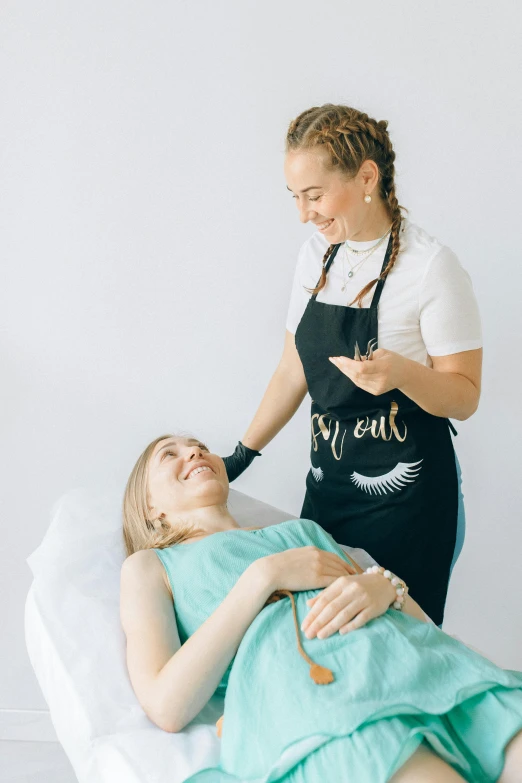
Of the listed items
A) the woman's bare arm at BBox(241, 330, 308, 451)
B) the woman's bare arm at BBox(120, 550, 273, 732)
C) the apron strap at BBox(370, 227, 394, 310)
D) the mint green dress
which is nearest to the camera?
the mint green dress

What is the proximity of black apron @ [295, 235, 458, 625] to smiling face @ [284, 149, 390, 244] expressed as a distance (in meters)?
0.11

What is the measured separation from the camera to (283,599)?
1.41 meters

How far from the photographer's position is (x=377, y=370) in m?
1.46

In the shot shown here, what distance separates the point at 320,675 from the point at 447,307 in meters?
0.79

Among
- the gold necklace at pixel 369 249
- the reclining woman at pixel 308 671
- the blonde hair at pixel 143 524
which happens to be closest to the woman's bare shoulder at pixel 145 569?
the reclining woman at pixel 308 671

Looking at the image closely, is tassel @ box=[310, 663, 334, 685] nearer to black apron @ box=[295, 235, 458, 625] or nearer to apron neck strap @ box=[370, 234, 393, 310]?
black apron @ box=[295, 235, 458, 625]

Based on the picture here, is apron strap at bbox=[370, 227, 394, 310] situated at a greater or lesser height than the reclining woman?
greater

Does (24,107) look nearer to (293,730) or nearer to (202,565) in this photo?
(202,565)

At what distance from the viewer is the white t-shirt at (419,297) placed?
169 cm

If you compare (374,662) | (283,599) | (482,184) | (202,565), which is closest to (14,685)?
(202,565)

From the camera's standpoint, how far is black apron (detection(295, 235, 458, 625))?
1.78m

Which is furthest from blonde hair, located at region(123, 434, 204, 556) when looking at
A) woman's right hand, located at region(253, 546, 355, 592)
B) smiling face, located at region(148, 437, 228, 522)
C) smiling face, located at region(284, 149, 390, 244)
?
smiling face, located at region(284, 149, 390, 244)

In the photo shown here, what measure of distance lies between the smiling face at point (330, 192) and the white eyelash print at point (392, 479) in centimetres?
50

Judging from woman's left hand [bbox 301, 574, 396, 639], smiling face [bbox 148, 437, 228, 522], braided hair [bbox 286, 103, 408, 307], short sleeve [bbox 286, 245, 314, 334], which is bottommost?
woman's left hand [bbox 301, 574, 396, 639]
